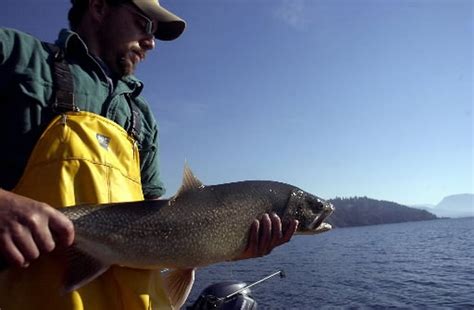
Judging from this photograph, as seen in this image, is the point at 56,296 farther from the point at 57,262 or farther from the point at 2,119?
the point at 2,119

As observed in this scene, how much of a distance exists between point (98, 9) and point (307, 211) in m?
3.42

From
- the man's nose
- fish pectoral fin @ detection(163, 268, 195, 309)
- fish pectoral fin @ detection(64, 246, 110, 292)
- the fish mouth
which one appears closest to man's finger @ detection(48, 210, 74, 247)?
fish pectoral fin @ detection(64, 246, 110, 292)

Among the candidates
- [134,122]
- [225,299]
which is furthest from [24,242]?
[225,299]

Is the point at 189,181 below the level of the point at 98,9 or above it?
below

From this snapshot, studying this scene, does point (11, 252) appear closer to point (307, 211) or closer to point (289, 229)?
point (289, 229)

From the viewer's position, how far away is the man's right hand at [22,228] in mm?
2658

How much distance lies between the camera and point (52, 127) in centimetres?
347

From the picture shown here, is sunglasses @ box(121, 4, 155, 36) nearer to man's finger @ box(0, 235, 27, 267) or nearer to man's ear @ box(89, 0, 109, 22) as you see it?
man's ear @ box(89, 0, 109, 22)

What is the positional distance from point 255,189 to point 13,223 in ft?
8.08

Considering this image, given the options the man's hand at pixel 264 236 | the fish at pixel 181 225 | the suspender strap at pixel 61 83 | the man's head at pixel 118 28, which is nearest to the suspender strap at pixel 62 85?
the suspender strap at pixel 61 83

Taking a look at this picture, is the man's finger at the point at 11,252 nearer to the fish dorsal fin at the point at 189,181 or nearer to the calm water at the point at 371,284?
the fish dorsal fin at the point at 189,181

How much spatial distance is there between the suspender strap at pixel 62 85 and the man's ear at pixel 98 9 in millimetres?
992

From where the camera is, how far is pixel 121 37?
4652 millimetres

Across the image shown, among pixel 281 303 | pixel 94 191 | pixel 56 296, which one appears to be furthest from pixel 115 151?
pixel 281 303
